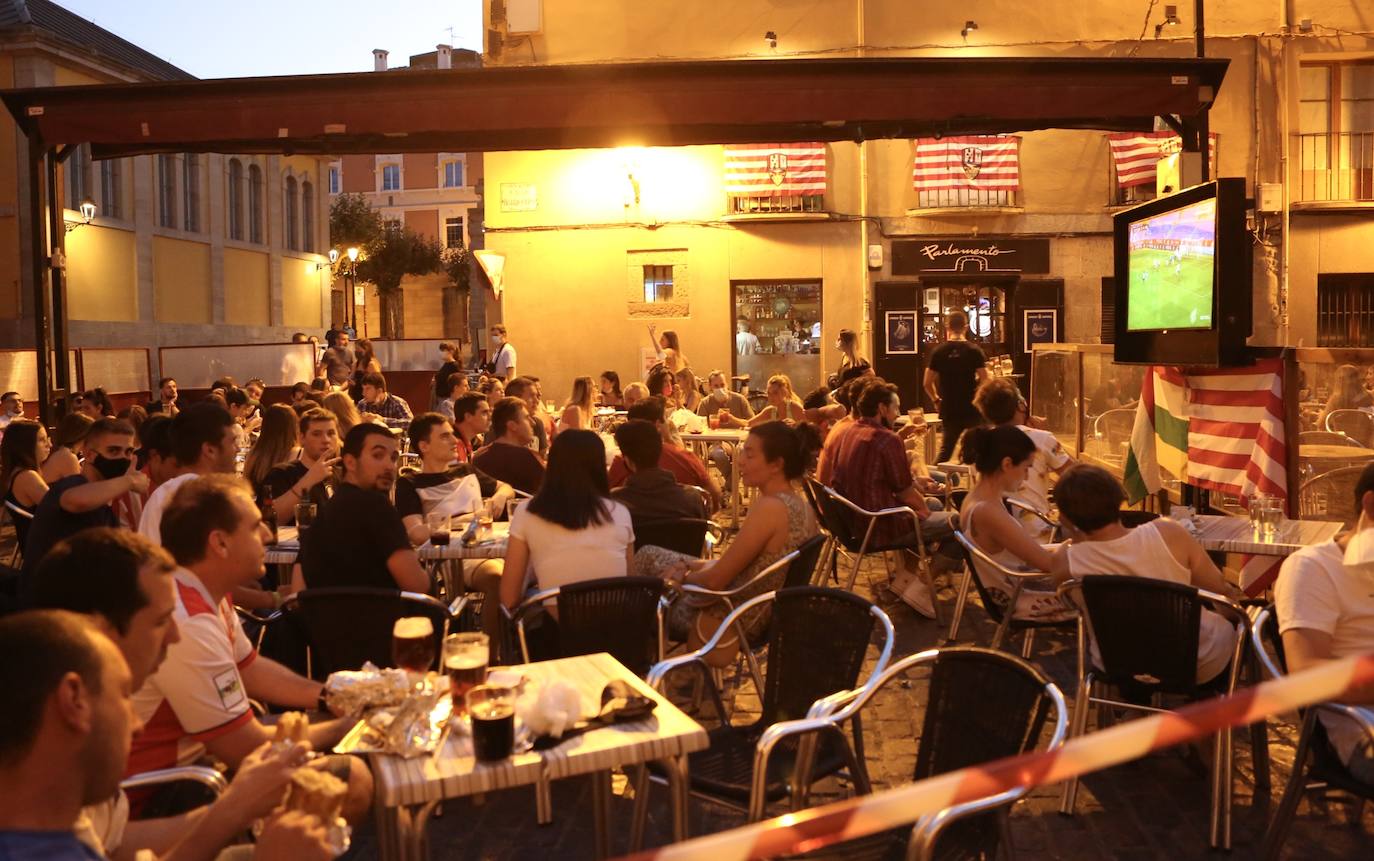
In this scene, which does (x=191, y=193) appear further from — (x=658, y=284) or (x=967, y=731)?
Result: (x=967, y=731)

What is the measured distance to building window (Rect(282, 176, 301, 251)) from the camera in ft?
133

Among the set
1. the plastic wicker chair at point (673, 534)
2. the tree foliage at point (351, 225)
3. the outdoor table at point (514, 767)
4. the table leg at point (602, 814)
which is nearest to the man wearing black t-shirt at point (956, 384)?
the plastic wicker chair at point (673, 534)

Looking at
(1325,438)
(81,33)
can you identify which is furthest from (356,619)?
(81,33)

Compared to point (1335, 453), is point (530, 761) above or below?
below

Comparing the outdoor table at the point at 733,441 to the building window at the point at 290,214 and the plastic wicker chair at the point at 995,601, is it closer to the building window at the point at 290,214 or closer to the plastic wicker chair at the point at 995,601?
the plastic wicker chair at the point at 995,601

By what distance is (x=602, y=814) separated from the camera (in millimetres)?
3793

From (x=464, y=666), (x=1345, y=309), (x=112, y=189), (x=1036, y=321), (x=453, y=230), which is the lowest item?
(x=464, y=666)

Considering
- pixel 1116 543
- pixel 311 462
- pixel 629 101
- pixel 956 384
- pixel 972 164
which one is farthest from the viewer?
pixel 972 164

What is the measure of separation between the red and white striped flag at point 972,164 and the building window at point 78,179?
2043cm

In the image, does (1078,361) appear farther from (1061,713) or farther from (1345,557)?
(1061,713)

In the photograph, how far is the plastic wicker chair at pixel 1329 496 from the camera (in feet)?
25.2

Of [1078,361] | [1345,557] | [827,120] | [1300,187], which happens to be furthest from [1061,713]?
[1300,187]

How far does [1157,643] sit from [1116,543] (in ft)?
1.77

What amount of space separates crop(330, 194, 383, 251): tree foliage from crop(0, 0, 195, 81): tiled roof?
493 inches
